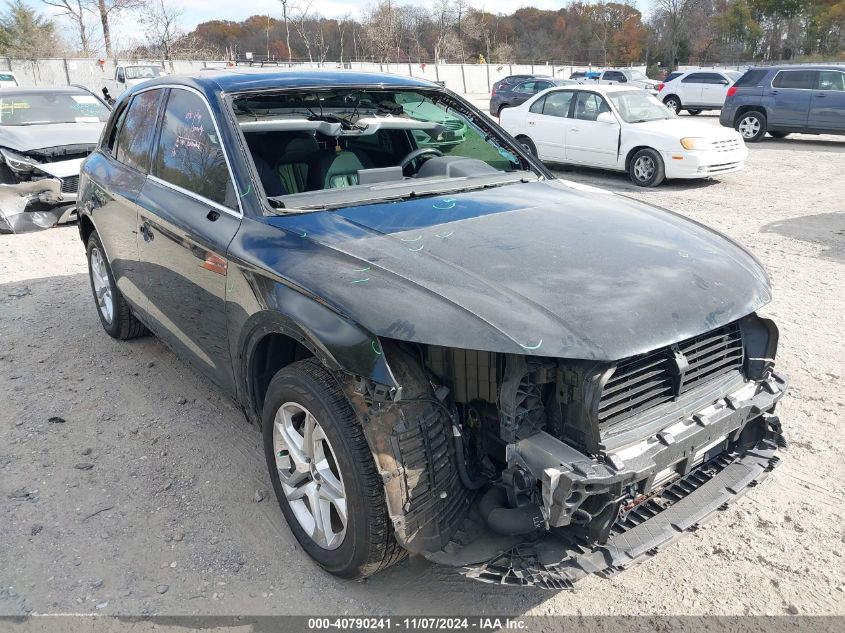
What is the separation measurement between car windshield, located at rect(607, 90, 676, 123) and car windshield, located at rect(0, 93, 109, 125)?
326 inches

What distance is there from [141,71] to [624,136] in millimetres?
20167

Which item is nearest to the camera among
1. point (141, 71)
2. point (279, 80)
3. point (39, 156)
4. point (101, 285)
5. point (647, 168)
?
point (279, 80)

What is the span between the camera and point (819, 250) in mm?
7074

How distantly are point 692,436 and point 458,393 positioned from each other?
2.75ft

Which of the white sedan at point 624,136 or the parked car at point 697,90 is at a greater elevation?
the parked car at point 697,90

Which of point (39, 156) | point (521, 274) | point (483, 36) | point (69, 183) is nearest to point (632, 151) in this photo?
point (69, 183)

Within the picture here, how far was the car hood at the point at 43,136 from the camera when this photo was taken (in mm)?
8859

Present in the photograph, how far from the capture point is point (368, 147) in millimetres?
4086

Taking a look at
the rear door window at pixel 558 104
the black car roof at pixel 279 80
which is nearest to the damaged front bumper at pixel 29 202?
the black car roof at pixel 279 80

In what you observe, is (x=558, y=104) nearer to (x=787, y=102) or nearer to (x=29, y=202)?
(x=787, y=102)

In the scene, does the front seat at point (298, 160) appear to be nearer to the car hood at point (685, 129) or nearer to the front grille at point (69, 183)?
the front grille at point (69, 183)

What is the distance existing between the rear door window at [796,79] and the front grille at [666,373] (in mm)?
15750

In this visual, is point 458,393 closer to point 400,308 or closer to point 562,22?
point 400,308

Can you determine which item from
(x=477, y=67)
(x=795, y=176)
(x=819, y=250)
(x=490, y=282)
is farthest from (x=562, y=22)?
(x=490, y=282)
